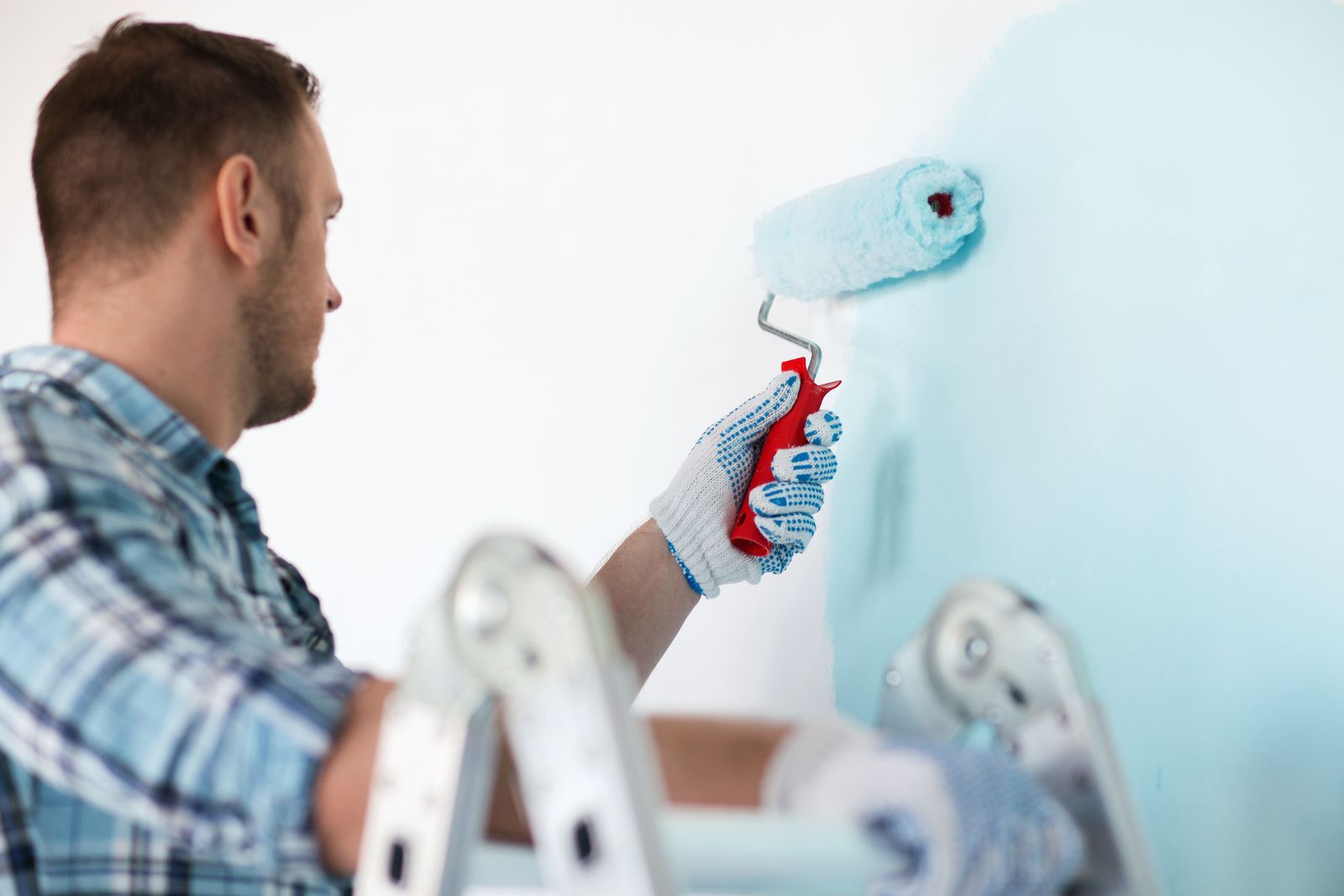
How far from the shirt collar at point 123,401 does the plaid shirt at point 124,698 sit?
4 cm

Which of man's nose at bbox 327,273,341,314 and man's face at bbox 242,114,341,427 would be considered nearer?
man's face at bbox 242,114,341,427

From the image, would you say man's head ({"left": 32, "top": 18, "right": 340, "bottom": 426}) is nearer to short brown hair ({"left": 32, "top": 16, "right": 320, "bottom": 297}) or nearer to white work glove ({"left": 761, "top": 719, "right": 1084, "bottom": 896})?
short brown hair ({"left": 32, "top": 16, "right": 320, "bottom": 297})

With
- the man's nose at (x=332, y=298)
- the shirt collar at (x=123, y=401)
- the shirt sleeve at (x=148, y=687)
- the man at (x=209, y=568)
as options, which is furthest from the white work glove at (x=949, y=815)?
the man's nose at (x=332, y=298)

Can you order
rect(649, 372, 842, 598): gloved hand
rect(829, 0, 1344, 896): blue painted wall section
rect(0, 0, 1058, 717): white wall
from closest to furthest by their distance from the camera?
rect(829, 0, 1344, 896): blue painted wall section → rect(649, 372, 842, 598): gloved hand → rect(0, 0, 1058, 717): white wall

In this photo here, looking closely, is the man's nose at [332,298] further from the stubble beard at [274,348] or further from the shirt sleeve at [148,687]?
the shirt sleeve at [148,687]

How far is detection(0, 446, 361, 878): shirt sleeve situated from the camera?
58cm

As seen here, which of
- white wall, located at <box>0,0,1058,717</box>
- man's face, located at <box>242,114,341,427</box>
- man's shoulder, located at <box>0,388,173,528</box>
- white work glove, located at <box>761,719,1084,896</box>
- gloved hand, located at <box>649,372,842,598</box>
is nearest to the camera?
→ white work glove, located at <box>761,719,1084,896</box>

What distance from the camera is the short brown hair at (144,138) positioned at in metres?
1.01

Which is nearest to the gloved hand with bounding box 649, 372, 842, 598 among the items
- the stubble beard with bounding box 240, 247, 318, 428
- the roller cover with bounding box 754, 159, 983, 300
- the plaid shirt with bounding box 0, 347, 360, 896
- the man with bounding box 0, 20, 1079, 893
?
the man with bounding box 0, 20, 1079, 893

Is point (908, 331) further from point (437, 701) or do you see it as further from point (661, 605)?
point (437, 701)

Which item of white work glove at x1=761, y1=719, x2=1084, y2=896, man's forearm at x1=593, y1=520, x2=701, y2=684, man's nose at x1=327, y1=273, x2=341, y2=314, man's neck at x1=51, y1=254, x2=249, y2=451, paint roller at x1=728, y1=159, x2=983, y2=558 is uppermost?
paint roller at x1=728, y1=159, x2=983, y2=558

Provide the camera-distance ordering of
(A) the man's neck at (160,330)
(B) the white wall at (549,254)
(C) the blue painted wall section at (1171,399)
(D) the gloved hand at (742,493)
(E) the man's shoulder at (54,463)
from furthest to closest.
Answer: (B) the white wall at (549,254)
(D) the gloved hand at (742,493)
(A) the man's neck at (160,330)
(C) the blue painted wall section at (1171,399)
(E) the man's shoulder at (54,463)

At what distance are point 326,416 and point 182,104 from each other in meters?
0.92

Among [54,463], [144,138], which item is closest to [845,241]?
[144,138]
